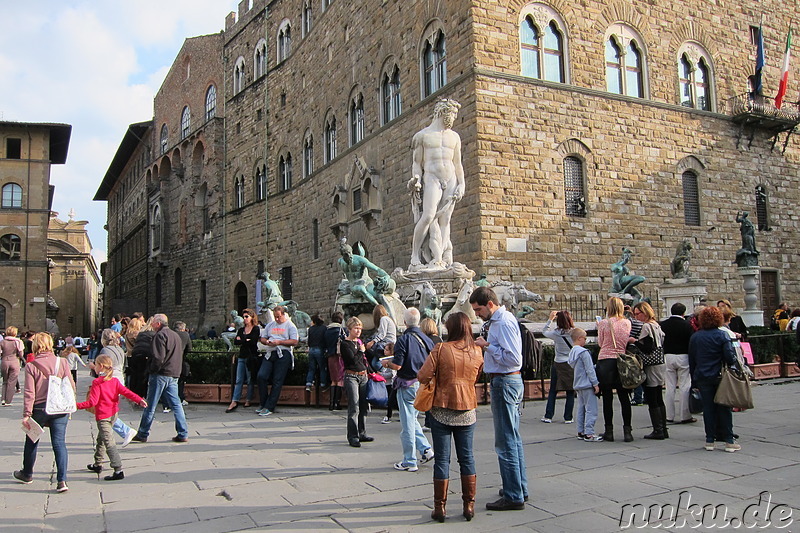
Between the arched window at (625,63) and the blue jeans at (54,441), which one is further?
the arched window at (625,63)

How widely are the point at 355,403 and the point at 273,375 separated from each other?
2888 mm

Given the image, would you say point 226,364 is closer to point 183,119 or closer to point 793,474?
point 793,474

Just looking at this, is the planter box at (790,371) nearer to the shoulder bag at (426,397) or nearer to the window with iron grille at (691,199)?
the window with iron grille at (691,199)

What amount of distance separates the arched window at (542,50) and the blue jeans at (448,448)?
13.3m

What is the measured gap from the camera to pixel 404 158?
59.9 feet

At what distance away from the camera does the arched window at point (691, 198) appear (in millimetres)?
17969

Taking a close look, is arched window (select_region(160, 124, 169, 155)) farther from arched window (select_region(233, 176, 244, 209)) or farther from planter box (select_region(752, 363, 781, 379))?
planter box (select_region(752, 363, 781, 379))

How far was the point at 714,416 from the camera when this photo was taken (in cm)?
609

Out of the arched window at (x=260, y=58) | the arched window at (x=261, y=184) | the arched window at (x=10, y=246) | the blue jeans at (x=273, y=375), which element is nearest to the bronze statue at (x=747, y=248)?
the blue jeans at (x=273, y=375)

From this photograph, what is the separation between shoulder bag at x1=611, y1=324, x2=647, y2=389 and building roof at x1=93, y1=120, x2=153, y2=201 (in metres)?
44.9

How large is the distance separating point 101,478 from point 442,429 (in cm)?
335

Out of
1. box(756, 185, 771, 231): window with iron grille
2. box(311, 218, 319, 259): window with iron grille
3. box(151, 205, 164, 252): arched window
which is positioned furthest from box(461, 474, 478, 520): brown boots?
box(151, 205, 164, 252): arched window

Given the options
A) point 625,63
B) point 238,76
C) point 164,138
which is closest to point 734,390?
point 625,63
